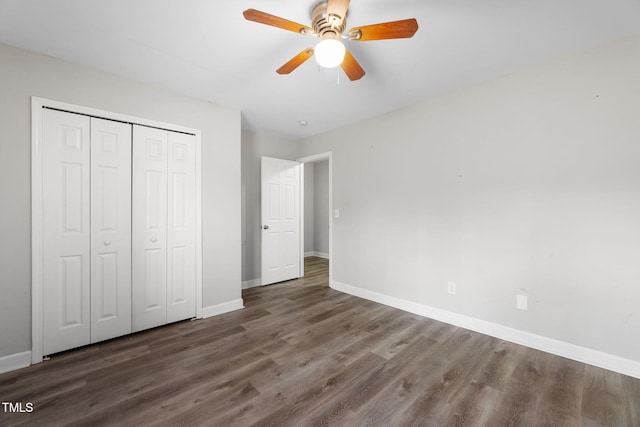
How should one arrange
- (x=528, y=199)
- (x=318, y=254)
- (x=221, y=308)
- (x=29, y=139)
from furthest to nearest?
(x=318, y=254)
(x=221, y=308)
(x=528, y=199)
(x=29, y=139)

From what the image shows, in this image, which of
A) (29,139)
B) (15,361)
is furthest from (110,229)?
(15,361)

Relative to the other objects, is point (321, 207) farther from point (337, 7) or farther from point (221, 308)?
point (337, 7)

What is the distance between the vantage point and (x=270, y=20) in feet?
4.66

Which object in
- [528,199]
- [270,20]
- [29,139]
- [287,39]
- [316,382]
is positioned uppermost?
[287,39]

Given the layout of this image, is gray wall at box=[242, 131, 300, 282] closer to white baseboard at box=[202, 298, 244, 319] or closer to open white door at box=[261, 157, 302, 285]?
open white door at box=[261, 157, 302, 285]

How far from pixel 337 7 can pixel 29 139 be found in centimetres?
261

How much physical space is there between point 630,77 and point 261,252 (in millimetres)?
4324

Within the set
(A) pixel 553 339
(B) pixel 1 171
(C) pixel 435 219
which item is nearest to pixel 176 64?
(B) pixel 1 171

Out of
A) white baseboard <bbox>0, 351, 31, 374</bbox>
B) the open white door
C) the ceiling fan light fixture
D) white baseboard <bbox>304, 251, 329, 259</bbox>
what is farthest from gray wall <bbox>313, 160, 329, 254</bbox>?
white baseboard <bbox>0, 351, 31, 374</bbox>

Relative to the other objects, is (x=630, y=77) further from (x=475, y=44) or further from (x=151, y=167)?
(x=151, y=167)

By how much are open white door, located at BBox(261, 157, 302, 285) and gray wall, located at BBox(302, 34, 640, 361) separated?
5.39 ft

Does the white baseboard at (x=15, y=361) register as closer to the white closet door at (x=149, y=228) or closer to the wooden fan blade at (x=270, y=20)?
the white closet door at (x=149, y=228)

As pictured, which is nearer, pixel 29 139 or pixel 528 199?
pixel 29 139

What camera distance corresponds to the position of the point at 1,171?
1.96 meters
